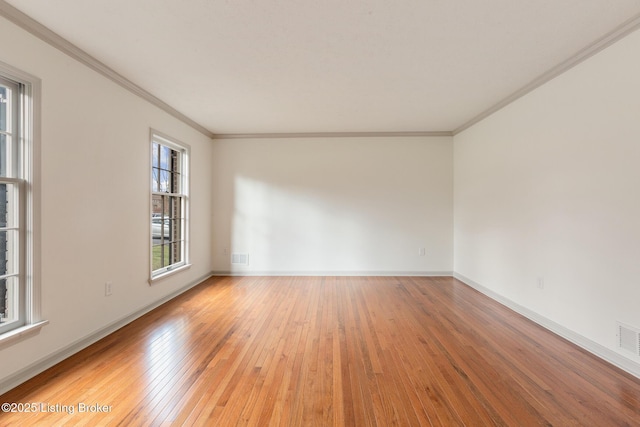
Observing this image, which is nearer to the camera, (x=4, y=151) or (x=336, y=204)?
(x=4, y=151)

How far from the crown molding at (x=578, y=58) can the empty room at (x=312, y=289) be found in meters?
0.02

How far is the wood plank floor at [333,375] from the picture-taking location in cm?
173

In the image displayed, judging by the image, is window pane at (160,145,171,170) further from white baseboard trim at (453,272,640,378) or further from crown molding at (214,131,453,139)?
white baseboard trim at (453,272,640,378)

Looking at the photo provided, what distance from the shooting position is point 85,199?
2.58 m

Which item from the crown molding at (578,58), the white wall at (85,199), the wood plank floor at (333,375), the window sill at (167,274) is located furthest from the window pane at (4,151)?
the crown molding at (578,58)

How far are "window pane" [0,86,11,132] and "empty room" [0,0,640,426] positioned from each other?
1 cm

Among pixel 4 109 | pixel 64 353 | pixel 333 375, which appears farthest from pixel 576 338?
pixel 4 109

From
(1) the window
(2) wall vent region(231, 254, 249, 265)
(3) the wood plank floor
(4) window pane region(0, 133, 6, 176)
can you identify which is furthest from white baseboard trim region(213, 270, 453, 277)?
(4) window pane region(0, 133, 6, 176)

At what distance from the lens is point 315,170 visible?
17.5ft

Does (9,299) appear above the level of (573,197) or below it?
below

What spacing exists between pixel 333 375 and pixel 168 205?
3394mm

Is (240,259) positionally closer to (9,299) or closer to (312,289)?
(312,289)

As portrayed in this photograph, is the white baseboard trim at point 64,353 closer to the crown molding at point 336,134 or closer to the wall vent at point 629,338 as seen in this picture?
the crown molding at point 336,134

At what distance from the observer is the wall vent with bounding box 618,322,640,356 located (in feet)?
7.05
